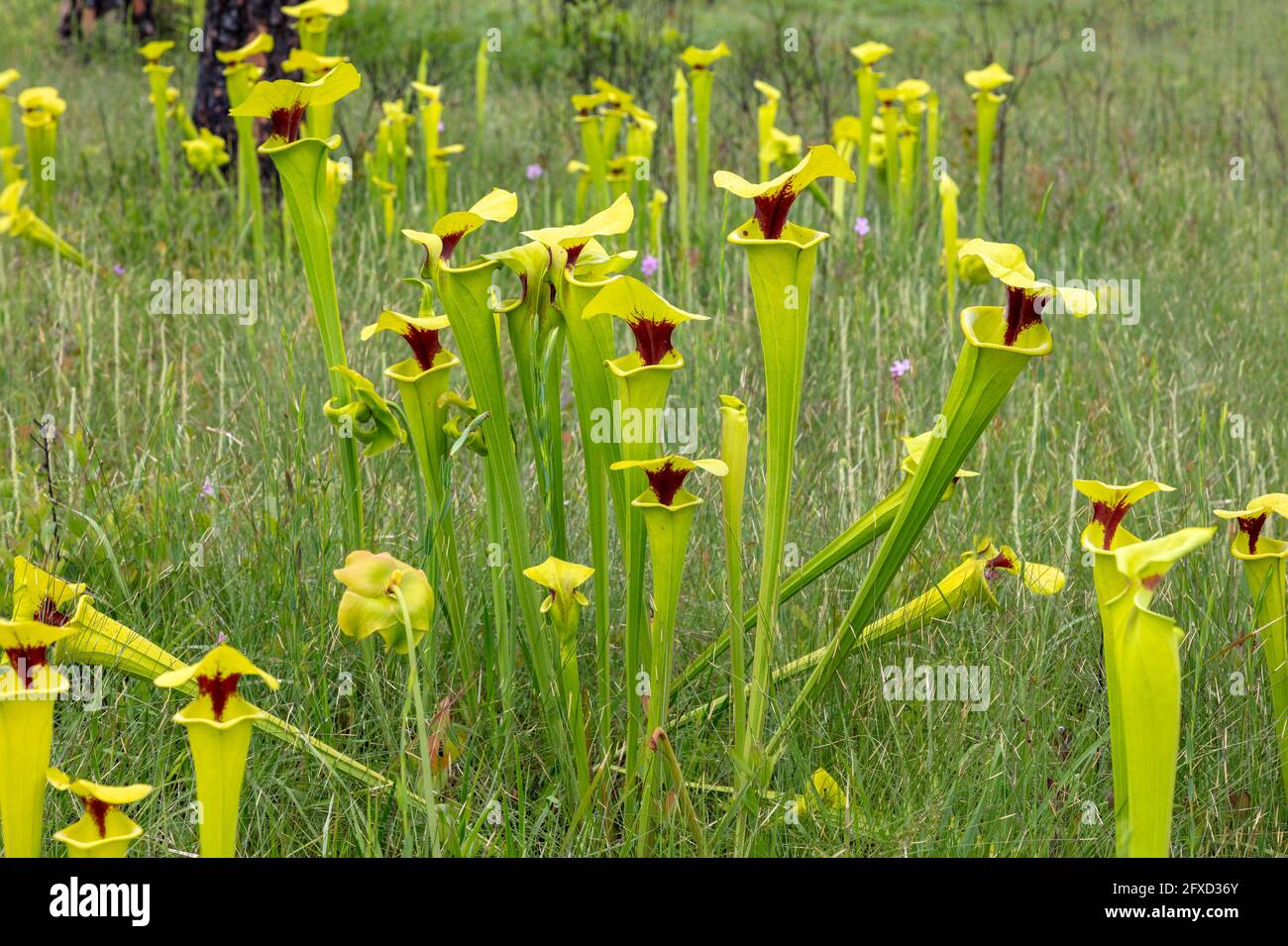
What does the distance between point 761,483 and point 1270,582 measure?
1187 mm

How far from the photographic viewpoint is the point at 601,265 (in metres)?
1.40

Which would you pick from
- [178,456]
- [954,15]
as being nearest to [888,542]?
[178,456]

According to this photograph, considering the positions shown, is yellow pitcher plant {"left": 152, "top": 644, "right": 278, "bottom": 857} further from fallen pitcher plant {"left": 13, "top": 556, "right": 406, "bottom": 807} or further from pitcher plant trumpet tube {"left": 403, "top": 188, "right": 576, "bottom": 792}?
pitcher plant trumpet tube {"left": 403, "top": 188, "right": 576, "bottom": 792}

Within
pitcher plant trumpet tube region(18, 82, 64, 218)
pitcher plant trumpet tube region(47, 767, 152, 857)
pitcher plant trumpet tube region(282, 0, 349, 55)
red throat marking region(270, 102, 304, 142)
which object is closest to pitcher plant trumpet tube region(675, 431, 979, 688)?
pitcher plant trumpet tube region(47, 767, 152, 857)

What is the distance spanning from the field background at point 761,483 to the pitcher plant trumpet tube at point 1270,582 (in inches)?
2.8

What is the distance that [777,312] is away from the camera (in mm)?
1310

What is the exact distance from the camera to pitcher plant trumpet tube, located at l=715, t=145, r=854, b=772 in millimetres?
1246

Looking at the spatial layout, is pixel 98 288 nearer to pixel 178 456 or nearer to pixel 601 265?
pixel 178 456

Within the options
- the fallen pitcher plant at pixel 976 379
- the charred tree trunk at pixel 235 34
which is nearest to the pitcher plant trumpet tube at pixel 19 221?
the charred tree trunk at pixel 235 34

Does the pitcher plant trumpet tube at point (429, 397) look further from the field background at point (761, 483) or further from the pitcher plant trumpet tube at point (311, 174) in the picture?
the field background at point (761, 483)

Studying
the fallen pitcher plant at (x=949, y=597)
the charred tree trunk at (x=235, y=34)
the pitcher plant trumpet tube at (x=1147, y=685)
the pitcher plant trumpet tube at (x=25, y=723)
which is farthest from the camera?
the charred tree trunk at (x=235, y=34)

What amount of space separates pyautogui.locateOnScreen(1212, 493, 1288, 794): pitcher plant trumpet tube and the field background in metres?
0.07

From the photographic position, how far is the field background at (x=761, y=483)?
1.58 m
